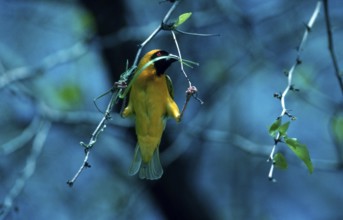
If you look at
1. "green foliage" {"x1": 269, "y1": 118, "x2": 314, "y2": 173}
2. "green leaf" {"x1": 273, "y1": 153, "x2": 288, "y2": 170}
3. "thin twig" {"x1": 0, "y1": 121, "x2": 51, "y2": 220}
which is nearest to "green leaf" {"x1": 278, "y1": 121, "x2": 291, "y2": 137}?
"green foliage" {"x1": 269, "y1": 118, "x2": 314, "y2": 173}

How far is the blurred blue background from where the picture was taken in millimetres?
6320

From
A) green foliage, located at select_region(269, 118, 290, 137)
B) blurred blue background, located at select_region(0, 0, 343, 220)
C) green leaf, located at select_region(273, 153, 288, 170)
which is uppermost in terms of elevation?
green foliage, located at select_region(269, 118, 290, 137)

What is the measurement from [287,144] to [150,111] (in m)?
0.98

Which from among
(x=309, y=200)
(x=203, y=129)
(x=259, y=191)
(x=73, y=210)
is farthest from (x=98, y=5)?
(x=309, y=200)

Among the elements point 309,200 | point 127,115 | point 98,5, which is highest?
point 127,115

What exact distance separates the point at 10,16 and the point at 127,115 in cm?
535

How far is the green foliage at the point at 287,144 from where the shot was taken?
245 centimetres

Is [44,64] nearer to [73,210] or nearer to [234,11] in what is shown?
[234,11]

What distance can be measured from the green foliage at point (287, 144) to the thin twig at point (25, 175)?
1.83 m

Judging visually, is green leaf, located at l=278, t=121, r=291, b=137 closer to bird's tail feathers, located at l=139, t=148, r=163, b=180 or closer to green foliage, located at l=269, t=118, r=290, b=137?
green foliage, located at l=269, t=118, r=290, b=137

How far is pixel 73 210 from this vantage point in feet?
27.3

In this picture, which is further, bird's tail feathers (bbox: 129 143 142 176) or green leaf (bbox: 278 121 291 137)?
bird's tail feathers (bbox: 129 143 142 176)

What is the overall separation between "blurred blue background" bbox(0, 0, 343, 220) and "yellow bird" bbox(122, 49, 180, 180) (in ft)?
6.32

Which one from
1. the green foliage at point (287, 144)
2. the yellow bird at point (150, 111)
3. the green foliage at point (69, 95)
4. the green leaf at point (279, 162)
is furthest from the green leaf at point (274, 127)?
the green foliage at point (69, 95)
